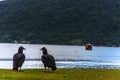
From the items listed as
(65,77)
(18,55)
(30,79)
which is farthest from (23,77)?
(18,55)

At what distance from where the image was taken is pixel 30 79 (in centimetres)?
2841

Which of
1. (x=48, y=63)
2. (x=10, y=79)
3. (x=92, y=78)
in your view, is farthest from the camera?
Result: (x=48, y=63)

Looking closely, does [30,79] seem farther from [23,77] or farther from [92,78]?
[92,78]

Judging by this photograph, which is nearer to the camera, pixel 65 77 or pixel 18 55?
pixel 65 77

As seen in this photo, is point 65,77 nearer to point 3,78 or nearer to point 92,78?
point 92,78

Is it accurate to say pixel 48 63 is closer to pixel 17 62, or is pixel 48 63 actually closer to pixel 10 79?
pixel 17 62

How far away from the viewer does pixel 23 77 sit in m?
29.2

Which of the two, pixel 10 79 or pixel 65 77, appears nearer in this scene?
pixel 10 79

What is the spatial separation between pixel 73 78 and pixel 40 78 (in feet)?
7.44

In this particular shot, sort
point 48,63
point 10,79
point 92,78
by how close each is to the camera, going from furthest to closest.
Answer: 1. point 48,63
2. point 92,78
3. point 10,79

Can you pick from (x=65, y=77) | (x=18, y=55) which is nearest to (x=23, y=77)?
(x=65, y=77)

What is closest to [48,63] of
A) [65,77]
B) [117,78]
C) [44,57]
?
[44,57]

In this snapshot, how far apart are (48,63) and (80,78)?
4.52 meters

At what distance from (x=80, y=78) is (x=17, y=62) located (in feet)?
20.0
